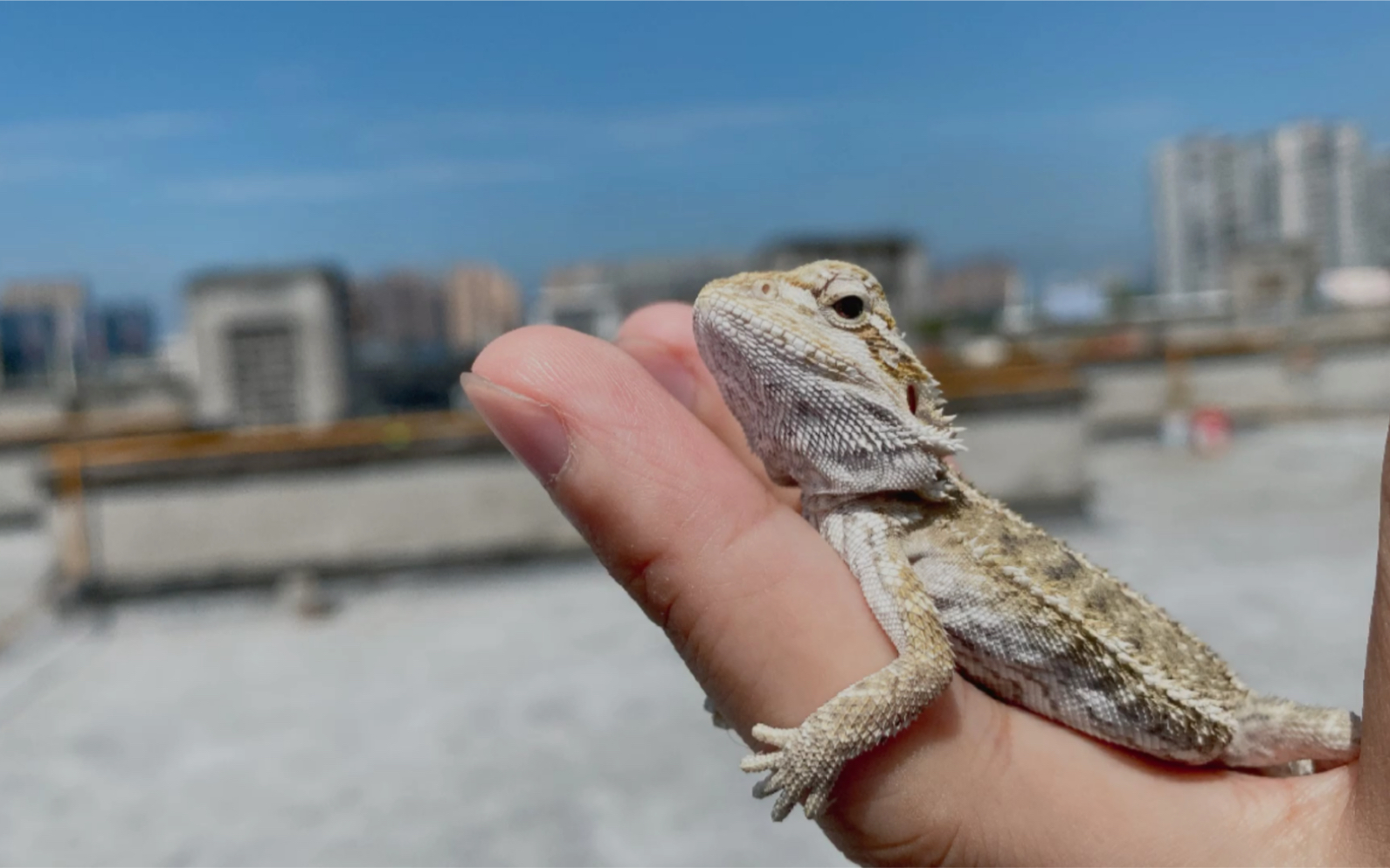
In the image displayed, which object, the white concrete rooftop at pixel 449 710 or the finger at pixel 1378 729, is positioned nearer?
the finger at pixel 1378 729

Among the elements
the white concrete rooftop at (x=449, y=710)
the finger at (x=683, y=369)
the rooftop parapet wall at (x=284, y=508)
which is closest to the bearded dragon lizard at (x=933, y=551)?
the finger at (x=683, y=369)

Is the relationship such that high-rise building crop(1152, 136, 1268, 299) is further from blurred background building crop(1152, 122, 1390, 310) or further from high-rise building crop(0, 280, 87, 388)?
high-rise building crop(0, 280, 87, 388)

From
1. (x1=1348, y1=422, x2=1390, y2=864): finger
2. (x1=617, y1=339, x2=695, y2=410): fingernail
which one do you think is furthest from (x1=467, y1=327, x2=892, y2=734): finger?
(x1=1348, y1=422, x2=1390, y2=864): finger

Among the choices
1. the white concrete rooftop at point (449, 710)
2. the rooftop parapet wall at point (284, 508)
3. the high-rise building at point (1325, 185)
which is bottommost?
the white concrete rooftop at point (449, 710)

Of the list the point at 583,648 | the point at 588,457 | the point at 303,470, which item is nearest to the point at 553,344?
the point at 588,457

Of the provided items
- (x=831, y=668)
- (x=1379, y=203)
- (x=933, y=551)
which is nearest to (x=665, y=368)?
(x=933, y=551)

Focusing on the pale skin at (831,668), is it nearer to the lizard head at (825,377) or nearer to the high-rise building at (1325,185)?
the lizard head at (825,377)

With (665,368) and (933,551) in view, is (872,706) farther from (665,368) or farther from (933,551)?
(665,368)
